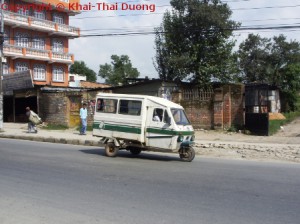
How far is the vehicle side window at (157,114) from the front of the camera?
39.8 ft

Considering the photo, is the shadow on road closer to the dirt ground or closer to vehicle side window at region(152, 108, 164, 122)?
vehicle side window at region(152, 108, 164, 122)

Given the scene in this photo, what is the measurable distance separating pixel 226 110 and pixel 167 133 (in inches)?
365

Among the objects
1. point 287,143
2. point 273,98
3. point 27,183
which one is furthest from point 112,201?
point 273,98

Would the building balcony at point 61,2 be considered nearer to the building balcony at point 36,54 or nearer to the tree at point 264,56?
the building balcony at point 36,54

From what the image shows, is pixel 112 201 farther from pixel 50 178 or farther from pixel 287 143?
pixel 287 143

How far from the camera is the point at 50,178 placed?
895 centimetres

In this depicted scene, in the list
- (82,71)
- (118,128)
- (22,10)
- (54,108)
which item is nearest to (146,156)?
(118,128)

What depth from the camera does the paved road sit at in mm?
5992

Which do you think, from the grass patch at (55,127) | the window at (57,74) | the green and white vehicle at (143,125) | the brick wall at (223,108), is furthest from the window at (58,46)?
the green and white vehicle at (143,125)

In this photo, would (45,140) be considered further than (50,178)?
Yes

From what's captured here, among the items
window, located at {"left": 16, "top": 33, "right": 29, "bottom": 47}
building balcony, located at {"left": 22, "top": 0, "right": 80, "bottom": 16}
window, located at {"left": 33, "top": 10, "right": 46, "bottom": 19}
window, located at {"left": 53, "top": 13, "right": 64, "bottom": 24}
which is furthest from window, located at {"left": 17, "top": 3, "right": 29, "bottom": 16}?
window, located at {"left": 53, "top": 13, "right": 64, "bottom": 24}

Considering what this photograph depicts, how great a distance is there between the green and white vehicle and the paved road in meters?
0.63

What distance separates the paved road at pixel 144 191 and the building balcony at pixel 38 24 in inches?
1189

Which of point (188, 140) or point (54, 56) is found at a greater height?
point (54, 56)
